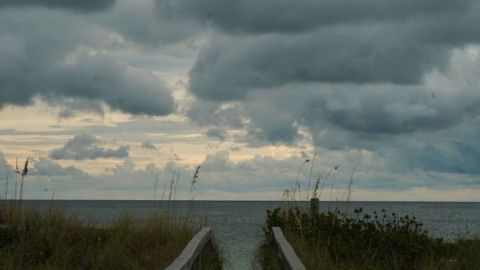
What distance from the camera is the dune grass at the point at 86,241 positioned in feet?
34.1

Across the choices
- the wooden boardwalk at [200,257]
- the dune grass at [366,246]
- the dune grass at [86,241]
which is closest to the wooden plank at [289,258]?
the wooden boardwalk at [200,257]

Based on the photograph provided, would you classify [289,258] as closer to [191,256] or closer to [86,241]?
[191,256]

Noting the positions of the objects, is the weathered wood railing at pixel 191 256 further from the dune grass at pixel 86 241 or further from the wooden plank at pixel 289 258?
the wooden plank at pixel 289 258

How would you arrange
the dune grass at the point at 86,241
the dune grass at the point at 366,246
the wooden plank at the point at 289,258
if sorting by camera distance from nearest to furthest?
the wooden plank at the point at 289,258
the dune grass at the point at 86,241
the dune grass at the point at 366,246

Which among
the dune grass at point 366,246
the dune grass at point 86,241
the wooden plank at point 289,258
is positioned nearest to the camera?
the wooden plank at point 289,258

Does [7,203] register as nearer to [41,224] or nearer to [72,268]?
[41,224]

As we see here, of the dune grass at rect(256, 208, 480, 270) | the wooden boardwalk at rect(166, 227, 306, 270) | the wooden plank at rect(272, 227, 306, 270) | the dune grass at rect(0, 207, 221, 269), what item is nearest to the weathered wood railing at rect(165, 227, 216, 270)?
the wooden boardwalk at rect(166, 227, 306, 270)

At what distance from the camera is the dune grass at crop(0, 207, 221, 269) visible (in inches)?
409

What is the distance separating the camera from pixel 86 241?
1186 cm

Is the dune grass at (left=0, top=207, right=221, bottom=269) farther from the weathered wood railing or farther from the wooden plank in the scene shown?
the wooden plank

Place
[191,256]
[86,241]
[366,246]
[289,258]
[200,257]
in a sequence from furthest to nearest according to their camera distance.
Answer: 1. [366,246]
2. [86,241]
3. [200,257]
4. [191,256]
5. [289,258]

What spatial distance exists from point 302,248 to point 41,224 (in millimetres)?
4943

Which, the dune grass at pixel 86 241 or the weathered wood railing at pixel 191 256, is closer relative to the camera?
Answer: the weathered wood railing at pixel 191 256

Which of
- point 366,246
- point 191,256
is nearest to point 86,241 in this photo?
point 191,256
